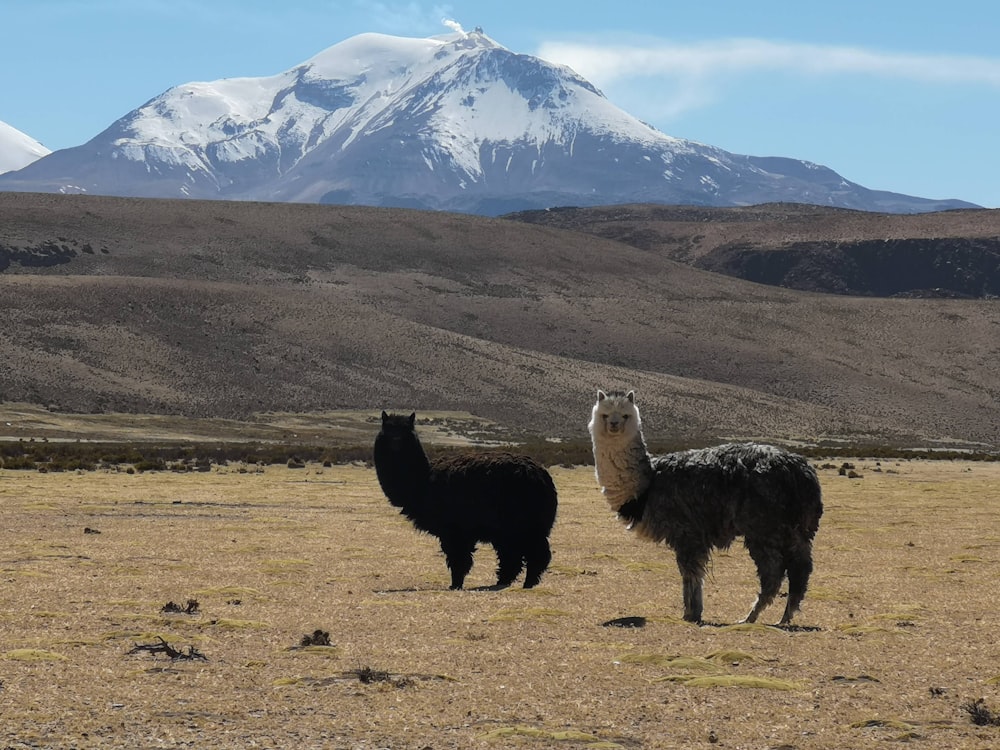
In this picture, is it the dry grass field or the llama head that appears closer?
the dry grass field

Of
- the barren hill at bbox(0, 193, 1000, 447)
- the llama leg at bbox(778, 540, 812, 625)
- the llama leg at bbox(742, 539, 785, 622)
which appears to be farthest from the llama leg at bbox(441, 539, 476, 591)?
the barren hill at bbox(0, 193, 1000, 447)

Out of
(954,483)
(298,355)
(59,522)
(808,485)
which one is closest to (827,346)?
(298,355)

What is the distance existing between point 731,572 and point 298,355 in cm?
9396

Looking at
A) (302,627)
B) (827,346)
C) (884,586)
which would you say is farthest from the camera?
(827,346)

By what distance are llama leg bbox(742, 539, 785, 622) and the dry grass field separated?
0.43m

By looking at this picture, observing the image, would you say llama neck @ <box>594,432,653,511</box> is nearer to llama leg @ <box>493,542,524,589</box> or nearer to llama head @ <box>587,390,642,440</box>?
llama head @ <box>587,390,642,440</box>

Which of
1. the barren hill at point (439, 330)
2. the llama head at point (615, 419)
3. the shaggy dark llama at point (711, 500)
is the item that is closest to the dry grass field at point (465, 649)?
the shaggy dark llama at point (711, 500)

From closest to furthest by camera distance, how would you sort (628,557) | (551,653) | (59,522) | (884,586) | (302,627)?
(551,653) < (302,627) < (884,586) < (628,557) < (59,522)

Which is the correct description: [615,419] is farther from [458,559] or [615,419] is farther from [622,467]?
[458,559]

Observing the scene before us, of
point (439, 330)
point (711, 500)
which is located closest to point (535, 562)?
point (711, 500)

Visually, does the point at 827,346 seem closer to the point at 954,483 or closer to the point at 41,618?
the point at 954,483

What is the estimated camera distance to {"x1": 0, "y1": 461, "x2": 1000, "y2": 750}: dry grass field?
8711mm

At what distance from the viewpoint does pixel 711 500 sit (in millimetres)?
13523

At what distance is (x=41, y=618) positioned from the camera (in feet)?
42.5
